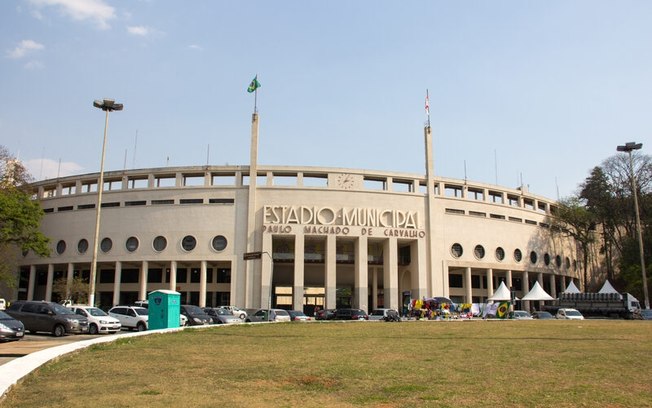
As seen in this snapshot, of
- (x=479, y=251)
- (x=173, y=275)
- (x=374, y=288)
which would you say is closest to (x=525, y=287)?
(x=479, y=251)

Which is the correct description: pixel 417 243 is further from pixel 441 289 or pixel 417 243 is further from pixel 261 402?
pixel 261 402

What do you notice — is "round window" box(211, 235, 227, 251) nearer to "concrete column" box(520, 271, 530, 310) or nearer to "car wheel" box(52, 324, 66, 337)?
"car wheel" box(52, 324, 66, 337)

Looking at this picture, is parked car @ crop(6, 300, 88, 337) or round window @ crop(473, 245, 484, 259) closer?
parked car @ crop(6, 300, 88, 337)

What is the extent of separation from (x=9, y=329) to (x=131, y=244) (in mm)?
41874

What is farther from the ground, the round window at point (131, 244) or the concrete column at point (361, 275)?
the round window at point (131, 244)

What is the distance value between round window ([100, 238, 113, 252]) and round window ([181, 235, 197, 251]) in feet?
28.0

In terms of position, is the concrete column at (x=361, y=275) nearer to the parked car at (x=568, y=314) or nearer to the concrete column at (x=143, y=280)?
the parked car at (x=568, y=314)

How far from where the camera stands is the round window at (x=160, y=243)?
2397 inches

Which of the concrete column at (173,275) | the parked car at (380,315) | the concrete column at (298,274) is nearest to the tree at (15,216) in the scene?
the concrete column at (173,275)

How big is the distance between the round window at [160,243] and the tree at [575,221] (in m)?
48.9

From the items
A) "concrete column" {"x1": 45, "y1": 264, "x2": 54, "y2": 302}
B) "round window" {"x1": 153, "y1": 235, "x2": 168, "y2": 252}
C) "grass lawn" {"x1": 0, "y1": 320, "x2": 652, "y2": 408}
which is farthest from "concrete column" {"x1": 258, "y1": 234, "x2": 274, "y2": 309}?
"grass lawn" {"x1": 0, "y1": 320, "x2": 652, "y2": 408}

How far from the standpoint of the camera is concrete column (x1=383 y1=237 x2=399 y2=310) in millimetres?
61844

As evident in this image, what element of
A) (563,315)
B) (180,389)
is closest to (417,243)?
(563,315)

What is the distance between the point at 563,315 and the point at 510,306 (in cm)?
410
